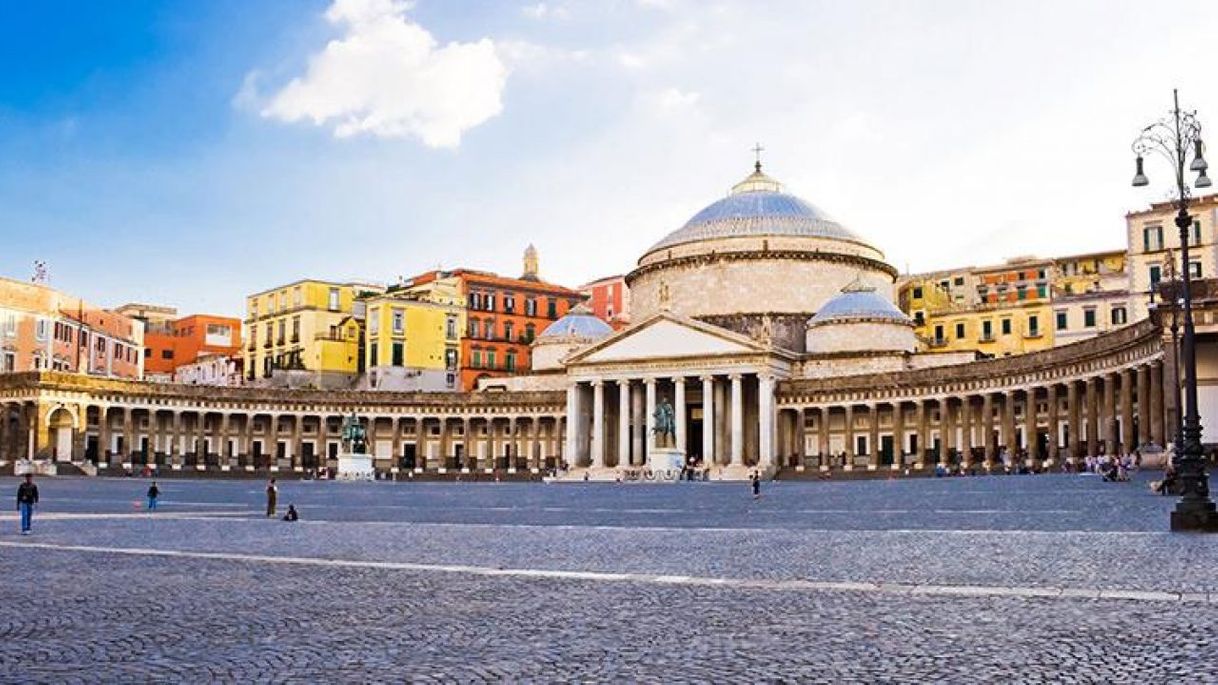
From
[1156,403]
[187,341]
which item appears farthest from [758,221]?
[187,341]

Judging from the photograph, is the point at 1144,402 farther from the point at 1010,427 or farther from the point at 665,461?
the point at 665,461

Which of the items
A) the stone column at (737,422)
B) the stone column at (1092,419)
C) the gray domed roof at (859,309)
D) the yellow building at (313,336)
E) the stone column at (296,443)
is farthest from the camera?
the yellow building at (313,336)

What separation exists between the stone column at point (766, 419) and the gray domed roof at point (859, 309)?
761cm

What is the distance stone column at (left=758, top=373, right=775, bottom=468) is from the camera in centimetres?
8000

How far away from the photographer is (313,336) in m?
102

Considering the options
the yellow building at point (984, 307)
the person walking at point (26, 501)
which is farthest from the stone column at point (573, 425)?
the person walking at point (26, 501)

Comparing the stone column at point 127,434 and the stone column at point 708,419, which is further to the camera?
the stone column at point 127,434

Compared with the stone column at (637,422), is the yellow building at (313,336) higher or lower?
higher

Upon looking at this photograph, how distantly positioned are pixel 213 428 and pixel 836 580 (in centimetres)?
8130

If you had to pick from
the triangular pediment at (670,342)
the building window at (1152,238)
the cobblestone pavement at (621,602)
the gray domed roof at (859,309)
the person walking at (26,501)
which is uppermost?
the building window at (1152,238)

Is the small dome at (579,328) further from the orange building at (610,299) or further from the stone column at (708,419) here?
the orange building at (610,299)

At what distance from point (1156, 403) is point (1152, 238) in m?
31.8

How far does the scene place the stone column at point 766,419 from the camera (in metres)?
80.0

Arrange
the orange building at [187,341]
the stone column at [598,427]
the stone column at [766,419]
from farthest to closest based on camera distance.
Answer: the orange building at [187,341] → the stone column at [598,427] → the stone column at [766,419]
